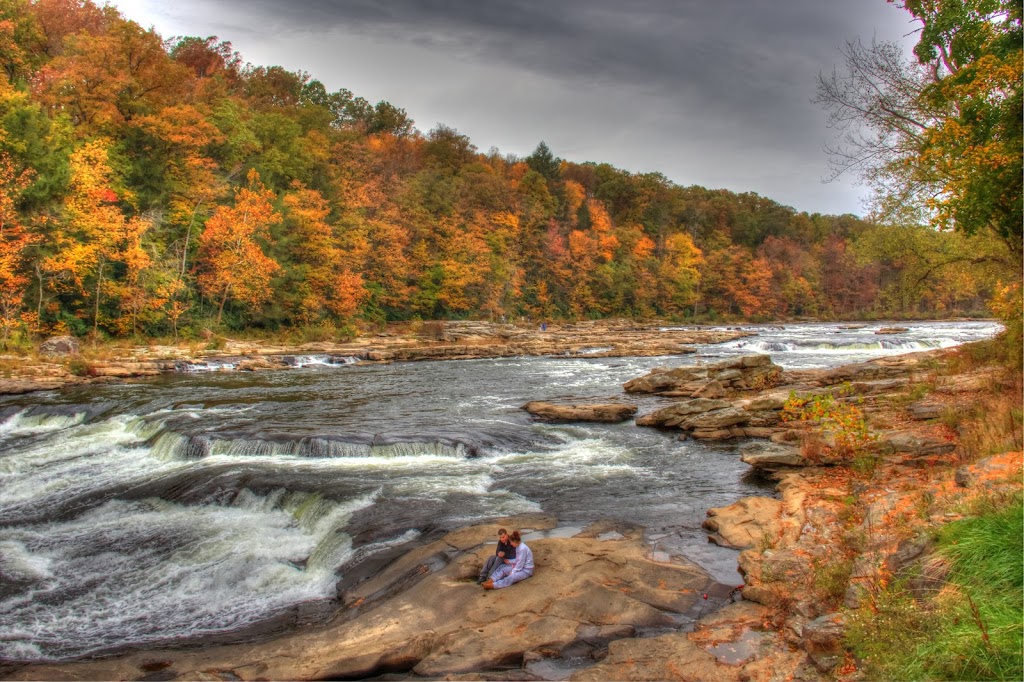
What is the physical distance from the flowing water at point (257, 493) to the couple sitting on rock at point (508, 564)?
2.16 meters

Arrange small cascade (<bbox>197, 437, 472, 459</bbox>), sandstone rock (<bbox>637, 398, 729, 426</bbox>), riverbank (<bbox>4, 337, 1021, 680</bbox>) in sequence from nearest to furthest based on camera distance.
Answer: riverbank (<bbox>4, 337, 1021, 680</bbox>), small cascade (<bbox>197, 437, 472, 459</bbox>), sandstone rock (<bbox>637, 398, 729, 426</bbox>)

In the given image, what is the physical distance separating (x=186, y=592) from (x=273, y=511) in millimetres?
2586

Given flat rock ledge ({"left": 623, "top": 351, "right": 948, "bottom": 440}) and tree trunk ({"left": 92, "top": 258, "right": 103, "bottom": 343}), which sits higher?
tree trunk ({"left": 92, "top": 258, "right": 103, "bottom": 343})

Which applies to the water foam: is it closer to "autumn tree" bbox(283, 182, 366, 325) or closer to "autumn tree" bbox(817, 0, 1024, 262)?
"autumn tree" bbox(817, 0, 1024, 262)

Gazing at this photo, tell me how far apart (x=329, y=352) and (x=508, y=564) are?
95.3 ft

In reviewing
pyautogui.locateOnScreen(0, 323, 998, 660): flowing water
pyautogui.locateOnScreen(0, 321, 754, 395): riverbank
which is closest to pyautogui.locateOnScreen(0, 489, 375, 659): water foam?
pyautogui.locateOnScreen(0, 323, 998, 660): flowing water

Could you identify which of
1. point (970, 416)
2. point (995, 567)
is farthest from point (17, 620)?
point (970, 416)

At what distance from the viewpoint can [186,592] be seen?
833 cm

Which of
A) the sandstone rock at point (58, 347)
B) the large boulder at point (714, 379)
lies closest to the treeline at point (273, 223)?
the sandstone rock at point (58, 347)

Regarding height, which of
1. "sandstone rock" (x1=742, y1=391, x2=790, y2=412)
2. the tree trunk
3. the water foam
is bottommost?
the water foam

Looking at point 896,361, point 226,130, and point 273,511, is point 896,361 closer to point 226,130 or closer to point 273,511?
point 273,511

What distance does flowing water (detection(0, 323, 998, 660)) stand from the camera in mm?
8102

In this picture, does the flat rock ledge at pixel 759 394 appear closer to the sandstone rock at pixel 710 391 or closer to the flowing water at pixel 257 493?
the sandstone rock at pixel 710 391

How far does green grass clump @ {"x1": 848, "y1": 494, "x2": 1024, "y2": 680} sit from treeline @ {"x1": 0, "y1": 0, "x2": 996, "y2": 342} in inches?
626
